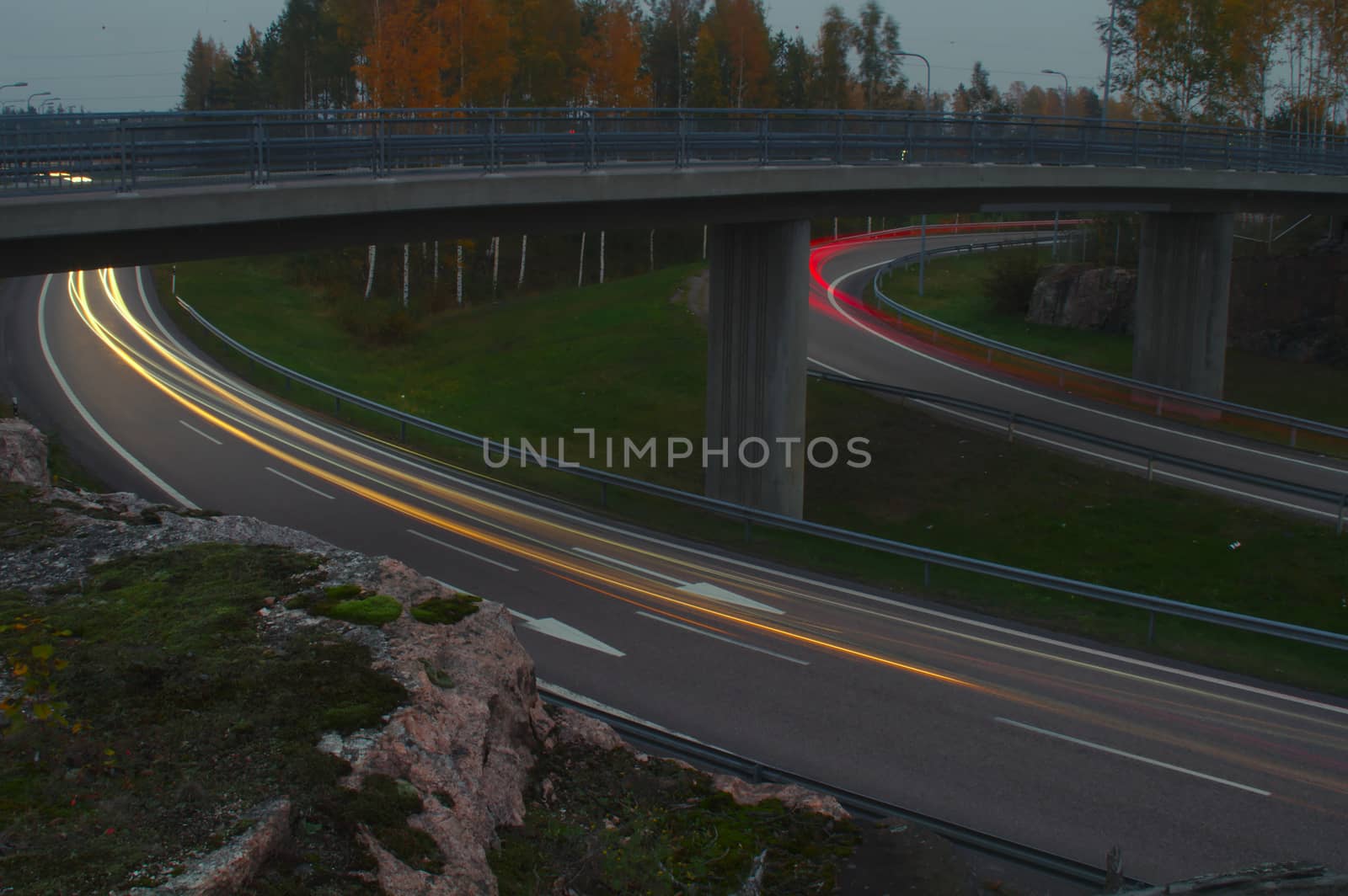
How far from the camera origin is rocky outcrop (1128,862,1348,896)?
712 centimetres

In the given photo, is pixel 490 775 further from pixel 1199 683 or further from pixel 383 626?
pixel 1199 683

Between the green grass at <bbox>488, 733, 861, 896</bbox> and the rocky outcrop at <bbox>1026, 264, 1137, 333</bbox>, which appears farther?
the rocky outcrop at <bbox>1026, 264, 1137, 333</bbox>

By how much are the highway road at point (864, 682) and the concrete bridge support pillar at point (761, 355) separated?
13.6 feet

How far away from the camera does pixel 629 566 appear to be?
63.7ft

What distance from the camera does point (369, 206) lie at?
56.1ft

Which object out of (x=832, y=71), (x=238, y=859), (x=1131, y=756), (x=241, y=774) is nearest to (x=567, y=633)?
(x=1131, y=756)

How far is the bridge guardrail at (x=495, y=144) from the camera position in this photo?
1509cm

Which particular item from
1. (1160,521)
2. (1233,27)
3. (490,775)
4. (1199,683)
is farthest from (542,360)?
(1233,27)

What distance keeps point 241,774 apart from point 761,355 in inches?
718

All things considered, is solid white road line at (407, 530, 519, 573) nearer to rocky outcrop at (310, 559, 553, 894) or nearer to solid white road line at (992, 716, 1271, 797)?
rocky outcrop at (310, 559, 553, 894)

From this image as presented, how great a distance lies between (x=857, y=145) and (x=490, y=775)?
62.1ft

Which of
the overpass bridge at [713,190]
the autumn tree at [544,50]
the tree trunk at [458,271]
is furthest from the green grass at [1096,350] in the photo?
the autumn tree at [544,50]

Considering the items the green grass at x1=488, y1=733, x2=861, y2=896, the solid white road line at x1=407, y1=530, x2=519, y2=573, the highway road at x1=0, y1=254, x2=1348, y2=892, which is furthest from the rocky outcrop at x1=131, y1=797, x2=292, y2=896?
the solid white road line at x1=407, y1=530, x2=519, y2=573

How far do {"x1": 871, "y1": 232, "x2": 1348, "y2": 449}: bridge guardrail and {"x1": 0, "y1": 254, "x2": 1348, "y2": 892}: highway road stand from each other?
17412 millimetres
